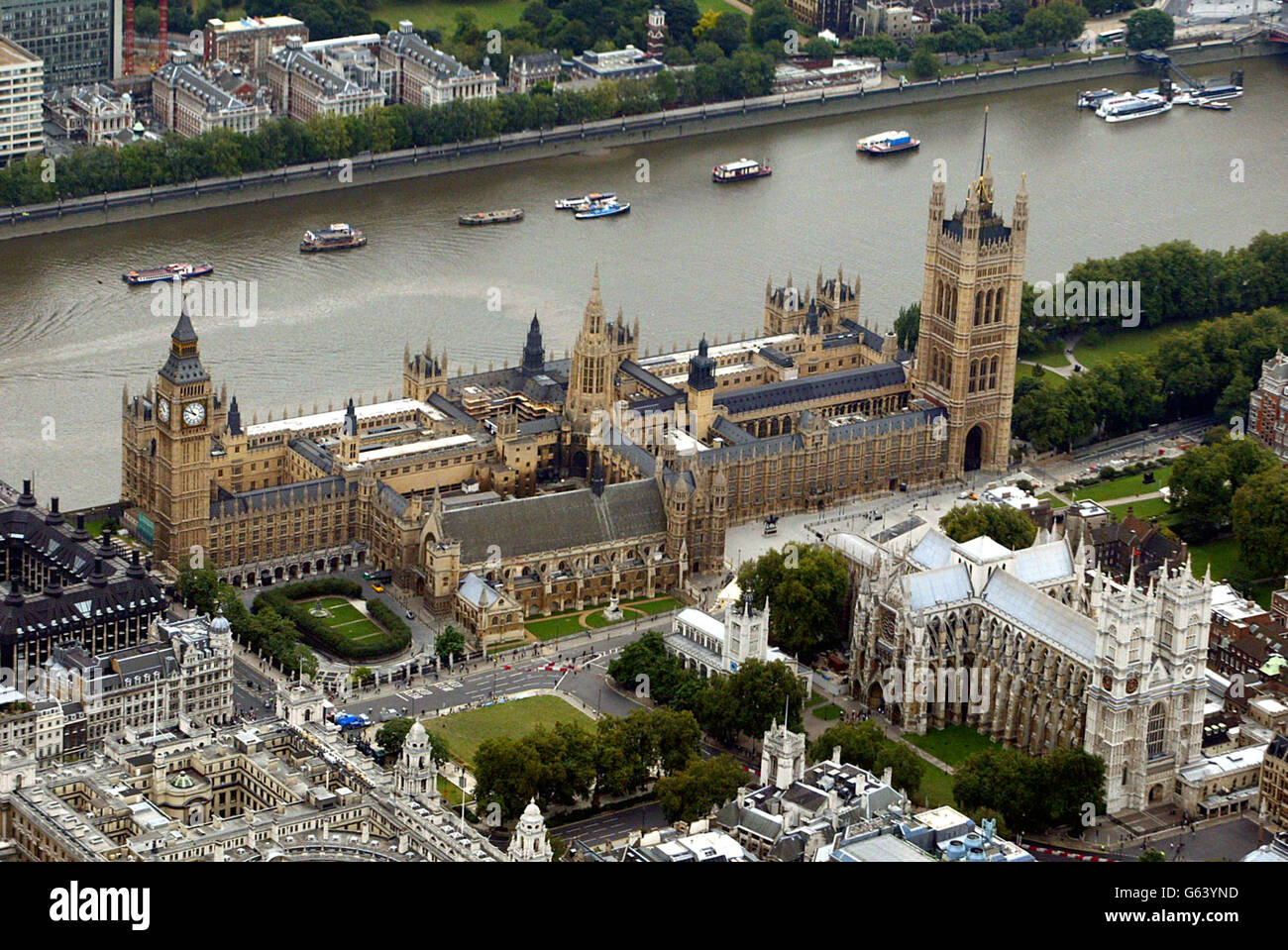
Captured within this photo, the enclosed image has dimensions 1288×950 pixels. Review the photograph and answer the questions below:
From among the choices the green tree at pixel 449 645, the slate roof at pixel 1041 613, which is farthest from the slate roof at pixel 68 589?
the slate roof at pixel 1041 613

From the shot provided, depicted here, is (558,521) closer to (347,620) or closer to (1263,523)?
(347,620)

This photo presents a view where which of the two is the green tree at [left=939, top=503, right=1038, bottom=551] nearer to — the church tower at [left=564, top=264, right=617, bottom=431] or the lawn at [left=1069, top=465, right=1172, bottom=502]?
the lawn at [left=1069, top=465, right=1172, bottom=502]

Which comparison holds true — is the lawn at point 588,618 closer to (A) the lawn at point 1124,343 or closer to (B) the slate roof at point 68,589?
(B) the slate roof at point 68,589

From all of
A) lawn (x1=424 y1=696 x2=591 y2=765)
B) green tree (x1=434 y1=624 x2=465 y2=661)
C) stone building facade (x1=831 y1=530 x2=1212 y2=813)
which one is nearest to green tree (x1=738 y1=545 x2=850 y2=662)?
stone building facade (x1=831 y1=530 x2=1212 y2=813)

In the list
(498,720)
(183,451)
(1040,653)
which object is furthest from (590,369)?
(1040,653)

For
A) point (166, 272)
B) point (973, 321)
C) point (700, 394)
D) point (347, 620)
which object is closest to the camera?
point (347, 620)
